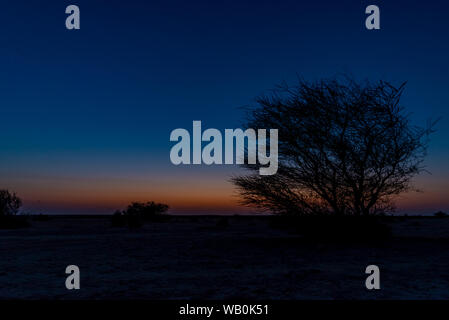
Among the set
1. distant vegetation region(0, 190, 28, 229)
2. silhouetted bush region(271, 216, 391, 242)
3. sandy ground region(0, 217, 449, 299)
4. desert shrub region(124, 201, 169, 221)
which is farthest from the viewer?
desert shrub region(124, 201, 169, 221)

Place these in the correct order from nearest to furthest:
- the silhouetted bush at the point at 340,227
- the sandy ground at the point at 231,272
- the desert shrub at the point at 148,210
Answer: the sandy ground at the point at 231,272 < the silhouetted bush at the point at 340,227 < the desert shrub at the point at 148,210

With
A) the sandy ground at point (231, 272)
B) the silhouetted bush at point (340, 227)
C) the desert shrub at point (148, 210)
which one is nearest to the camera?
the sandy ground at point (231, 272)

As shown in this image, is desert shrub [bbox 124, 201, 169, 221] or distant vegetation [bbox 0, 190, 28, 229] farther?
desert shrub [bbox 124, 201, 169, 221]

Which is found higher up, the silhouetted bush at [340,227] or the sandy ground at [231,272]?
the silhouetted bush at [340,227]

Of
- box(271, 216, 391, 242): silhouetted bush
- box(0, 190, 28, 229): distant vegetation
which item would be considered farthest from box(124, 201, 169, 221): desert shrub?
box(271, 216, 391, 242): silhouetted bush

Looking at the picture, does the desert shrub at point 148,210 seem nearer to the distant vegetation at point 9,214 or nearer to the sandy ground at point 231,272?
the distant vegetation at point 9,214

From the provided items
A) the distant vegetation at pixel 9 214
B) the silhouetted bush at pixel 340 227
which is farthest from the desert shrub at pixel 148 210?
the silhouetted bush at pixel 340 227

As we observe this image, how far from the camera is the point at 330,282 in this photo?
20.8ft

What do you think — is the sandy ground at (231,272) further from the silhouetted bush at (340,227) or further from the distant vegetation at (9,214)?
the distant vegetation at (9,214)

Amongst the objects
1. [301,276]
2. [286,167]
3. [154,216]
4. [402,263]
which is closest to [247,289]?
[301,276]

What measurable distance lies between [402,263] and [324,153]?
4392mm

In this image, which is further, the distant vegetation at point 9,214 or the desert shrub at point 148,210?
the desert shrub at point 148,210

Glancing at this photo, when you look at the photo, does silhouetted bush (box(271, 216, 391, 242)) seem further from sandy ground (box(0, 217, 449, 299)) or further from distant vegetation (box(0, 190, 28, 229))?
distant vegetation (box(0, 190, 28, 229))
